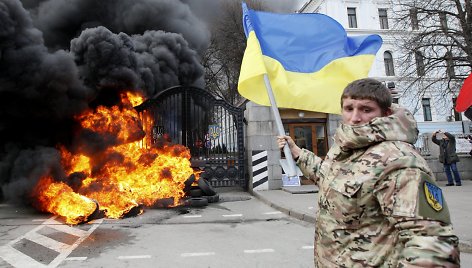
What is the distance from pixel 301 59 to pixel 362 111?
2220 millimetres

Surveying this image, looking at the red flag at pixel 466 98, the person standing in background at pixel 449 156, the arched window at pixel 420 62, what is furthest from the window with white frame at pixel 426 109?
the red flag at pixel 466 98

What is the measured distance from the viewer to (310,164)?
2203 mm

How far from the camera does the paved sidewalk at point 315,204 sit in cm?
495

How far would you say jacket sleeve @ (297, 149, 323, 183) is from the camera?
7.03 ft

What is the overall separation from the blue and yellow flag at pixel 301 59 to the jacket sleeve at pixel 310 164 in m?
1.03

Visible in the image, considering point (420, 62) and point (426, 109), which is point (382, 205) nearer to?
point (420, 62)

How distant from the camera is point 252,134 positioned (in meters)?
11.1

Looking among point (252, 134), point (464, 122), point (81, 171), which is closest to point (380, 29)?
point (464, 122)

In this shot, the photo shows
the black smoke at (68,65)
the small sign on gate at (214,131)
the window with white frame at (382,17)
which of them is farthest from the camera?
the window with white frame at (382,17)

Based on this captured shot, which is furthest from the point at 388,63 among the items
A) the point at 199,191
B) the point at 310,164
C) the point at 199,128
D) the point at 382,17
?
the point at 310,164

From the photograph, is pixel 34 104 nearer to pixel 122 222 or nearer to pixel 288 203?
pixel 122 222

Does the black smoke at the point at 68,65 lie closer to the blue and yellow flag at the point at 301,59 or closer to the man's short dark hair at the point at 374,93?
the blue and yellow flag at the point at 301,59

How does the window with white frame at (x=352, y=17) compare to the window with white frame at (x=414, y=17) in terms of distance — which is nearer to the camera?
the window with white frame at (x=414, y=17)

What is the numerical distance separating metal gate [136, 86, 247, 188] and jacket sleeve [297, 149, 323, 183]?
30.0ft
